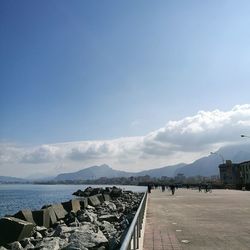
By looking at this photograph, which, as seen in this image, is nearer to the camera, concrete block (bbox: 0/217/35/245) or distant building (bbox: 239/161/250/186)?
concrete block (bbox: 0/217/35/245)

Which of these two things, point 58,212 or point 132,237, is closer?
point 132,237

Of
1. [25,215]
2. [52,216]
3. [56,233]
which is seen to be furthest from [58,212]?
[56,233]

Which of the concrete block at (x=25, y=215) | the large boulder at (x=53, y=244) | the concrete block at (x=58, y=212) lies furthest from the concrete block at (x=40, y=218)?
the large boulder at (x=53, y=244)

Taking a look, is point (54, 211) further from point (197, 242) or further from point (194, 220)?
point (197, 242)

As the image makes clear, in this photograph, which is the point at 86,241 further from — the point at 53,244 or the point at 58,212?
the point at 58,212

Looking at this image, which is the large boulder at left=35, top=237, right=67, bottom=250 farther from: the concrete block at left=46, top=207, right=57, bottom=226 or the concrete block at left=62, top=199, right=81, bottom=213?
the concrete block at left=62, top=199, right=81, bottom=213

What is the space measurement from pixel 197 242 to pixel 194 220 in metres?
5.34

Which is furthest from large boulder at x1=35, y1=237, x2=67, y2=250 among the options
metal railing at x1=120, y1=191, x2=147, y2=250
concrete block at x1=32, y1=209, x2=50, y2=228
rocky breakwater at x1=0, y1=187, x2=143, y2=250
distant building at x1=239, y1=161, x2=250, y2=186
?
distant building at x1=239, y1=161, x2=250, y2=186

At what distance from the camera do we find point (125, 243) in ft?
15.0

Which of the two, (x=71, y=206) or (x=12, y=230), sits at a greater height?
(x=71, y=206)

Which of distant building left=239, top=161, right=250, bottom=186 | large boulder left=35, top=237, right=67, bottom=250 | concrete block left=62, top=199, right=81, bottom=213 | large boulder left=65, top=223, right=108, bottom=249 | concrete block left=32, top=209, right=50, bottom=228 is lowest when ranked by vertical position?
large boulder left=35, top=237, right=67, bottom=250

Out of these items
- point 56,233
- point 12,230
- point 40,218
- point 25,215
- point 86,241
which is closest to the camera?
point 86,241

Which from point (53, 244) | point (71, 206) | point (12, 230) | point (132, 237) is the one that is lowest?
point (53, 244)

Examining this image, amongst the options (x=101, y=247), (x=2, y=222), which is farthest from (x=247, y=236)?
(x=2, y=222)
